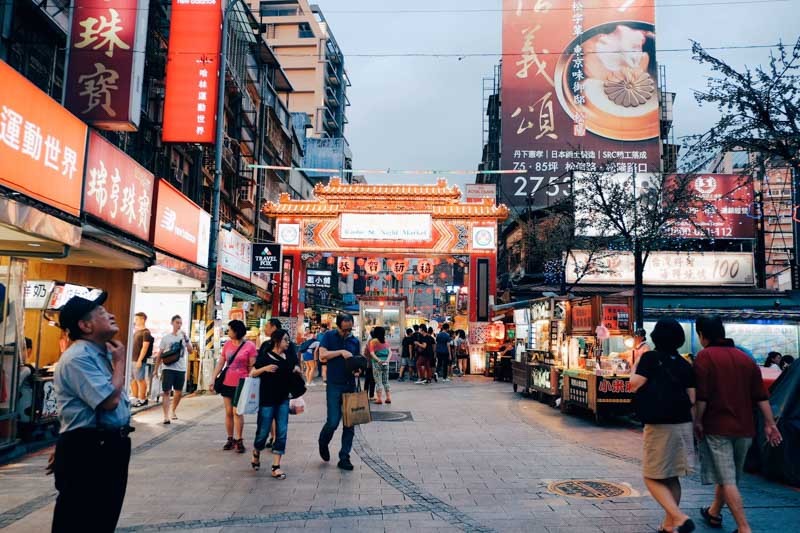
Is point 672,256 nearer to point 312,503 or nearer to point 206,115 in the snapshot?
point 206,115

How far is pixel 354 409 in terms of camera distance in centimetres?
728

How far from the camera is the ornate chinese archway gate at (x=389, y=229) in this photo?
85.3 ft

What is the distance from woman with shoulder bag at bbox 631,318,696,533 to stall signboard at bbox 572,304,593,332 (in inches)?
317

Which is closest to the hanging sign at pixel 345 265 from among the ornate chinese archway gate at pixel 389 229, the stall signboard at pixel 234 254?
the ornate chinese archway gate at pixel 389 229

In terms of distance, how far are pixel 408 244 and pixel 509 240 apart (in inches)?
554

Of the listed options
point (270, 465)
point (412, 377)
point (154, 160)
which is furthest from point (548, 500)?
point (154, 160)

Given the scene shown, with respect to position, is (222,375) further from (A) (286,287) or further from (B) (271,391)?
(A) (286,287)

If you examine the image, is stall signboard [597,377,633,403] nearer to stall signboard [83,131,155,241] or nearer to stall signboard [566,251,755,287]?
stall signboard [83,131,155,241]

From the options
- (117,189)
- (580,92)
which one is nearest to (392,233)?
(580,92)

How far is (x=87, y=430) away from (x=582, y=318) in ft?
37.1

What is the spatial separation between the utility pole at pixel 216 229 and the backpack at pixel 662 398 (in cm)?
1180

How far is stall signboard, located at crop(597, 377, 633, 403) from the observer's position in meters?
11.1

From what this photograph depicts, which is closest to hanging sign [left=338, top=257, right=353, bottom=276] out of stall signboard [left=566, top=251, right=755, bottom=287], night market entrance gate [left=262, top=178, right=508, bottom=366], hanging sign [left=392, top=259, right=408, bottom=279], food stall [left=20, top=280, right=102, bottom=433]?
night market entrance gate [left=262, top=178, right=508, bottom=366]

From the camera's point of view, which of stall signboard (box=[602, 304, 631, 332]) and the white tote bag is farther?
stall signboard (box=[602, 304, 631, 332])
